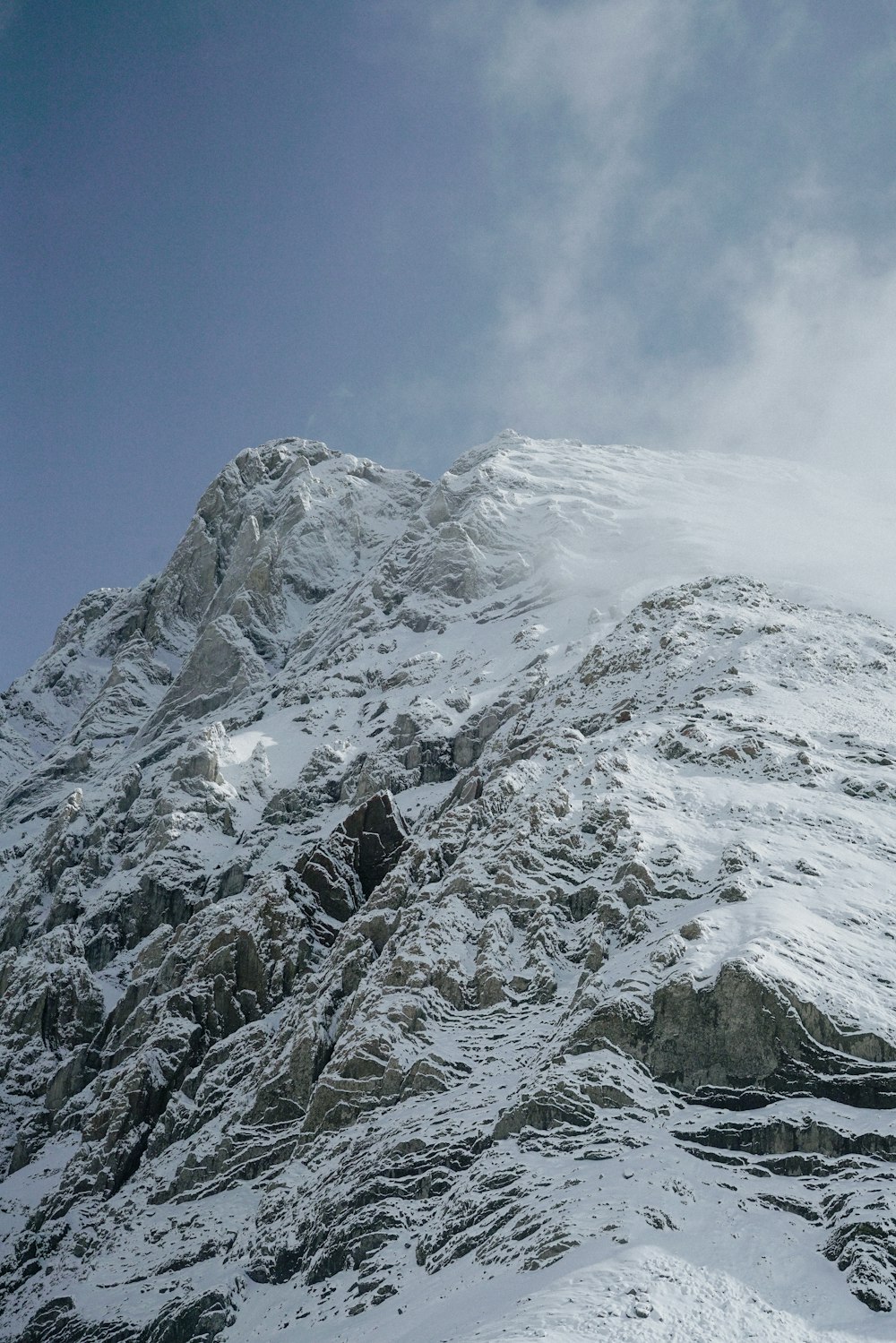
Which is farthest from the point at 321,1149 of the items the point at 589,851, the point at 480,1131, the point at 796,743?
the point at 796,743

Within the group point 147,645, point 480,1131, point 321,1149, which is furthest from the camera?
point 147,645

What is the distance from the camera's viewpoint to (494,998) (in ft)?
177

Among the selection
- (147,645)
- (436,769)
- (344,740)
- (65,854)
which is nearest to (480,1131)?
(436,769)

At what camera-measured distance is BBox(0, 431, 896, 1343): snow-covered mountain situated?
3894 cm

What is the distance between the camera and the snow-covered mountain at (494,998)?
38938mm

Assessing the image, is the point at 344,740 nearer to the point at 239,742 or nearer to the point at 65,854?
the point at 239,742

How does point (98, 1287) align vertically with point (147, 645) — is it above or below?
below

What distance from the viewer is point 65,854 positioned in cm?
11200

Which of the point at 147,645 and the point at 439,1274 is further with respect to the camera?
the point at 147,645

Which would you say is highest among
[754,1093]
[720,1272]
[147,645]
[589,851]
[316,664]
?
[147,645]

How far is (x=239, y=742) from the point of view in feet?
361

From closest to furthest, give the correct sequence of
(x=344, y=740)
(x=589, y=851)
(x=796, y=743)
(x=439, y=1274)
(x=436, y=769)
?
(x=439, y=1274) → (x=589, y=851) → (x=796, y=743) → (x=436, y=769) → (x=344, y=740)

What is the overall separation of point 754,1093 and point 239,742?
246 feet

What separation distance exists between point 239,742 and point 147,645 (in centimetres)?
7648
